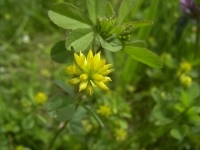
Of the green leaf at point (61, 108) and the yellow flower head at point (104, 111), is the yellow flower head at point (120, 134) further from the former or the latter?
the green leaf at point (61, 108)

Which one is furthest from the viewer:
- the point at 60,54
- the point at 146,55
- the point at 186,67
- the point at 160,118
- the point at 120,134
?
the point at 186,67

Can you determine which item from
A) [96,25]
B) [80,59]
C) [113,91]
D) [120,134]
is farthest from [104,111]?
[80,59]

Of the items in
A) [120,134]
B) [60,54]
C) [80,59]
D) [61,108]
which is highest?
[80,59]

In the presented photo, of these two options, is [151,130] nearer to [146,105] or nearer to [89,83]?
[146,105]

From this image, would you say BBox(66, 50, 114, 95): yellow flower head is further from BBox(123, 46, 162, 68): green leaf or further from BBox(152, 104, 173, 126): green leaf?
BBox(152, 104, 173, 126): green leaf

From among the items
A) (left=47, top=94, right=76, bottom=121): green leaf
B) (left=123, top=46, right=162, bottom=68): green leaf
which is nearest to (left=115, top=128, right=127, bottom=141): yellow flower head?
(left=47, top=94, right=76, bottom=121): green leaf

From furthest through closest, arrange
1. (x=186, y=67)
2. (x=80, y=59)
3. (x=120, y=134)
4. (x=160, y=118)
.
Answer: (x=186, y=67) → (x=120, y=134) → (x=160, y=118) → (x=80, y=59)

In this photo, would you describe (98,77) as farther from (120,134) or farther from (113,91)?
(113,91)
